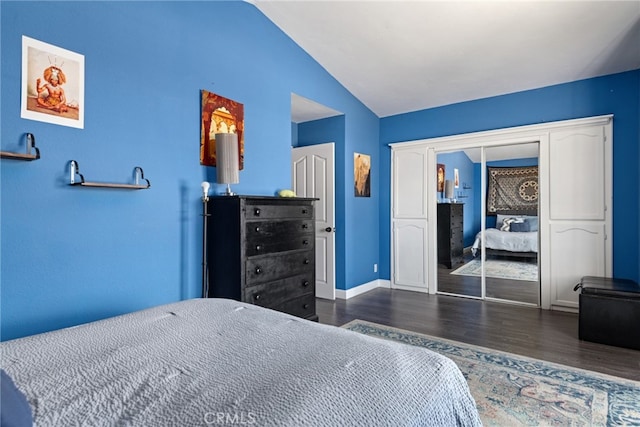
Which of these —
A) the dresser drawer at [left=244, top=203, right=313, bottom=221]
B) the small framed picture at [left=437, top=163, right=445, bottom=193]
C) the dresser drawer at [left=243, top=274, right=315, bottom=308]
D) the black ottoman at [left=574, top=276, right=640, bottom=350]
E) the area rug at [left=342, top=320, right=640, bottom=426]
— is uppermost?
the small framed picture at [left=437, top=163, right=445, bottom=193]

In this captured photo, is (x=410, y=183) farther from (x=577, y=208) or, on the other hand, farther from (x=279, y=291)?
(x=279, y=291)

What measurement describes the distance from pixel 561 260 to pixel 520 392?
2.45m

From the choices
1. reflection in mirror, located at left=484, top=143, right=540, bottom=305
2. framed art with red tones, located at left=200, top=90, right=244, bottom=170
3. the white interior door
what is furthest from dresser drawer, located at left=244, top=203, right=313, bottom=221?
reflection in mirror, located at left=484, top=143, right=540, bottom=305

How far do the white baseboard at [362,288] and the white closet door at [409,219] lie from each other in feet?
0.50

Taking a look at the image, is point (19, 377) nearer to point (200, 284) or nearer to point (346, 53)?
point (200, 284)

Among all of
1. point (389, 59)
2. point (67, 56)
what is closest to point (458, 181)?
point (389, 59)

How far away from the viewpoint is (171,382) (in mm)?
904

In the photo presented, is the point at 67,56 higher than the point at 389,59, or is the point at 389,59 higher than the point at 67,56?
the point at 389,59

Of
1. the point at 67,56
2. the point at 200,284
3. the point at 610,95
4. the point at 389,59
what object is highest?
the point at 389,59

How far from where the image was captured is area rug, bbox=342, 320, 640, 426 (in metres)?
1.88

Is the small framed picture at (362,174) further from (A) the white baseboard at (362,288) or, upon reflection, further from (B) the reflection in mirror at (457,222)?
(A) the white baseboard at (362,288)

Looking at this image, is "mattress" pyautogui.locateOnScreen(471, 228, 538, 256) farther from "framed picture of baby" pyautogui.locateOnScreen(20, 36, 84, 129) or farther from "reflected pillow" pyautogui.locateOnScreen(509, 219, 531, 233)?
"framed picture of baby" pyautogui.locateOnScreen(20, 36, 84, 129)

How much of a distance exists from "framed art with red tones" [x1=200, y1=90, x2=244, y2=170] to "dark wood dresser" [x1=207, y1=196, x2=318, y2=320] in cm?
41

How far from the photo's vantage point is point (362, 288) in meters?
4.89
